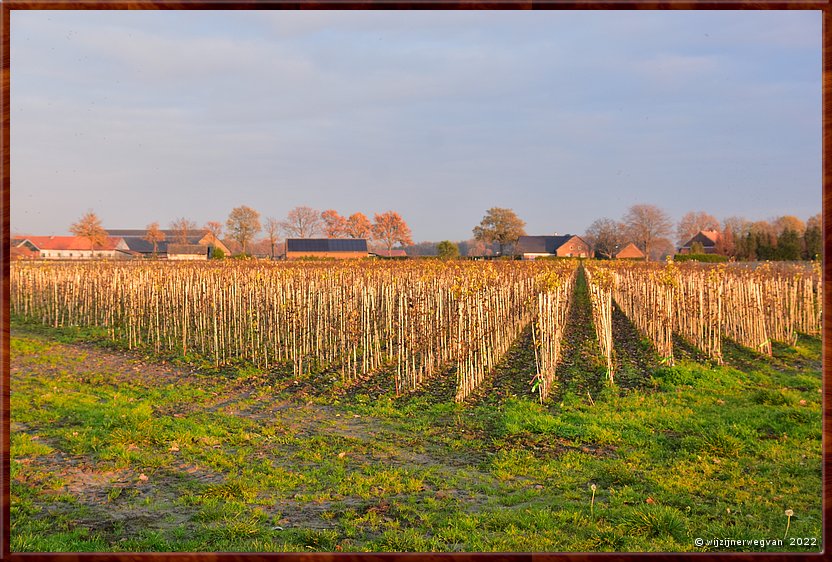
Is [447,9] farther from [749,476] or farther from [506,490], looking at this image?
[749,476]

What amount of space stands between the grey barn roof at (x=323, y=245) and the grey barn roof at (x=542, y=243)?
3080 cm

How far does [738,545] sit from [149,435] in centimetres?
756

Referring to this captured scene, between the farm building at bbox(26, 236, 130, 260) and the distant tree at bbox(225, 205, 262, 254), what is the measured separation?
82.3ft

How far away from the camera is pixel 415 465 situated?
7.71 meters

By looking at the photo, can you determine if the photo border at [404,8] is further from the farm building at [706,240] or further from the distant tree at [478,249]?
the farm building at [706,240]

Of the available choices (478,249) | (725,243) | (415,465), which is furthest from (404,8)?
(725,243)

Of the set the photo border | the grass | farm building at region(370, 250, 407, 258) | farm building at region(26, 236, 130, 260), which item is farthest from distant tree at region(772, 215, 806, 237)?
farm building at region(26, 236, 130, 260)

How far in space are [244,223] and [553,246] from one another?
4870 centimetres

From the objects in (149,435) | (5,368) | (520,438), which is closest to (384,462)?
(520,438)

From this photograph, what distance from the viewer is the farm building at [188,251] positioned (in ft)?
151

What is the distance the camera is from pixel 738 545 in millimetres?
5176

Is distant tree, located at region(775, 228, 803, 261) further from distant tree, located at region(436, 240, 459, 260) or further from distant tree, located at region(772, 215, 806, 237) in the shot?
distant tree, located at region(436, 240, 459, 260)

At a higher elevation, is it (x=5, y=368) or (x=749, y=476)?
(x=5, y=368)

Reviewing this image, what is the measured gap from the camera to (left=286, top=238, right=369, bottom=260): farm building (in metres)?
45.1
